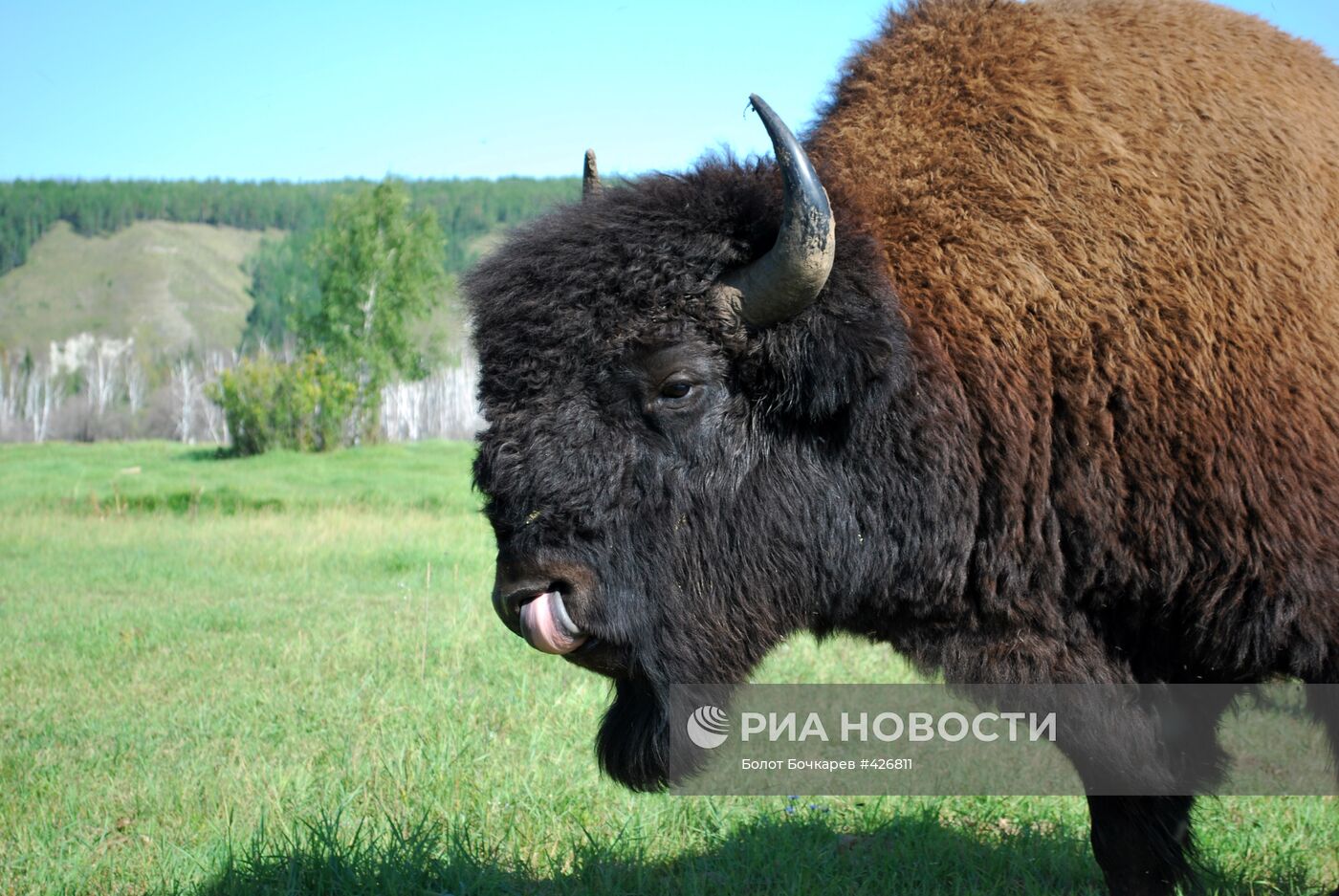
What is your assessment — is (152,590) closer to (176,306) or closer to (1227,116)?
(1227,116)

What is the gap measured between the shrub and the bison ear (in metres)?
32.4

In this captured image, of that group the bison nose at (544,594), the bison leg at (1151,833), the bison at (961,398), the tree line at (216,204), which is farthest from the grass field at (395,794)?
the tree line at (216,204)

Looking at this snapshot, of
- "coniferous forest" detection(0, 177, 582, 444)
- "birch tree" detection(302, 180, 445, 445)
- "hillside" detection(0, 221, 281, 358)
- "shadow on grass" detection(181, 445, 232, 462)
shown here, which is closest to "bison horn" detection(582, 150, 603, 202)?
"coniferous forest" detection(0, 177, 582, 444)

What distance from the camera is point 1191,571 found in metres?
2.71

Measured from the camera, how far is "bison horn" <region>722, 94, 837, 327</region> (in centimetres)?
260

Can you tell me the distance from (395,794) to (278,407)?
31276 millimetres

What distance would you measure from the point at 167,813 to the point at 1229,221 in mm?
4567

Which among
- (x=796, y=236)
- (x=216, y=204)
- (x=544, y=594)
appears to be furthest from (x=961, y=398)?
(x=216, y=204)

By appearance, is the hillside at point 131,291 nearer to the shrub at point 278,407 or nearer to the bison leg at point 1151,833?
the shrub at point 278,407

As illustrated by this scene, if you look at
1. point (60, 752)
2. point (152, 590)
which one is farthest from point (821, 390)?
point (152, 590)

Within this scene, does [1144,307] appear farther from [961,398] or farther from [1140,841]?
[1140,841]

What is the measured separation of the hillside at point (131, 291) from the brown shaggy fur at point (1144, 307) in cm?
10526

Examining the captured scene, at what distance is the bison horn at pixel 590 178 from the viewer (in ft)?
10.6

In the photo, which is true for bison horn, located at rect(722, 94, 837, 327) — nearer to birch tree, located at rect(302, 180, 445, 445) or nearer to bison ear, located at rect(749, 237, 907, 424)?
bison ear, located at rect(749, 237, 907, 424)
